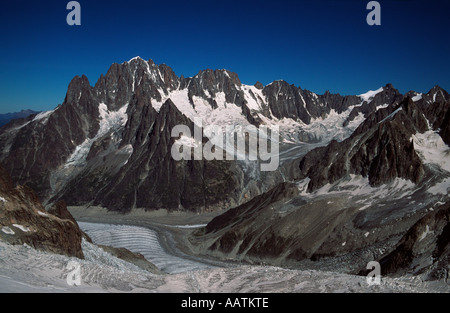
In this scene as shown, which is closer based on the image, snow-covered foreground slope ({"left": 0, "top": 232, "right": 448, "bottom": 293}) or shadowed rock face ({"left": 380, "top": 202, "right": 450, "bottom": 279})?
snow-covered foreground slope ({"left": 0, "top": 232, "right": 448, "bottom": 293})

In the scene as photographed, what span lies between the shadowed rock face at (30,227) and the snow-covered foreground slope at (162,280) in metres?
2.40

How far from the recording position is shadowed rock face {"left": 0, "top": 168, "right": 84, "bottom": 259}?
105 feet

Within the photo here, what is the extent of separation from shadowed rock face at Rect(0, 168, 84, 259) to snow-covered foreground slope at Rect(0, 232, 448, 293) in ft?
7.88

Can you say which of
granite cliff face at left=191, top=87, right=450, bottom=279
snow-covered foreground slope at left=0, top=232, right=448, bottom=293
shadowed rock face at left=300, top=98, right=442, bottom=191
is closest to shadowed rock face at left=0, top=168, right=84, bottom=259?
snow-covered foreground slope at left=0, top=232, right=448, bottom=293

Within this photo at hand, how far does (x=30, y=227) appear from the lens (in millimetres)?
33875

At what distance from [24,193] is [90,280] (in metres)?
17.3

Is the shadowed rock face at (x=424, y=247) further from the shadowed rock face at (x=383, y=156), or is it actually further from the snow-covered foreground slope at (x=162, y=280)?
the shadowed rock face at (x=383, y=156)

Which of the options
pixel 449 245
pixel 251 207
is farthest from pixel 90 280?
pixel 251 207

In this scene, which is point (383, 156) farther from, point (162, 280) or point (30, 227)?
point (30, 227)

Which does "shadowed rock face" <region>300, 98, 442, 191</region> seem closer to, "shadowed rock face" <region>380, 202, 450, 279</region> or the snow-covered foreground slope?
"shadowed rock face" <region>380, 202, 450, 279</region>

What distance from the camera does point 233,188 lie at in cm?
17588

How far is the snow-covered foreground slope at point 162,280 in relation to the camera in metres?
23.6
